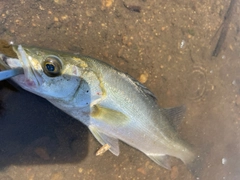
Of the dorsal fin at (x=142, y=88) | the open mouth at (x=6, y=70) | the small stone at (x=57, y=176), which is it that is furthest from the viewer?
the small stone at (x=57, y=176)

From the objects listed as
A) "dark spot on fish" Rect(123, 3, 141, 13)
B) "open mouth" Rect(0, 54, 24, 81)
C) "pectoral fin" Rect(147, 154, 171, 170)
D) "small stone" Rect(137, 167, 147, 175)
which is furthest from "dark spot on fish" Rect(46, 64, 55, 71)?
"small stone" Rect(137, 167, 147, 175)

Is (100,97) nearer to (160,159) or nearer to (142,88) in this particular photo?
(142,88)

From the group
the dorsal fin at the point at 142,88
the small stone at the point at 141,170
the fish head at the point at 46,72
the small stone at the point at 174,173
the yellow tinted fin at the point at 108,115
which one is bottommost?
the small stone at the point at 174,173

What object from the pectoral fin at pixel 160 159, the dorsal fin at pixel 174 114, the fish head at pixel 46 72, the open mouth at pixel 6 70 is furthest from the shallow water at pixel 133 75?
the fish head at pixel 46 72

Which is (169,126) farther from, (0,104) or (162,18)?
(0,104)

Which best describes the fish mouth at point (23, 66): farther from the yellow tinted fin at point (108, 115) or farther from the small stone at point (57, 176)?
the small stone at point (57, 176)

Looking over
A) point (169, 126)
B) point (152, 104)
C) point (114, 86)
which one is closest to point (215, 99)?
point (169, 126)

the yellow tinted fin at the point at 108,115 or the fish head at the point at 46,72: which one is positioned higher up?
the fish head at the point at 46,72
